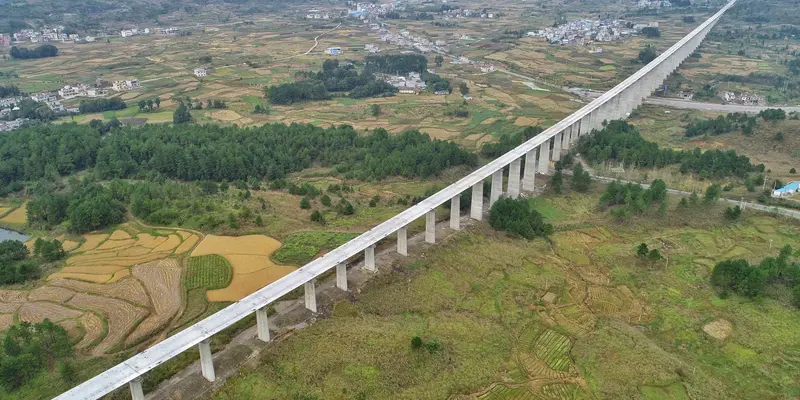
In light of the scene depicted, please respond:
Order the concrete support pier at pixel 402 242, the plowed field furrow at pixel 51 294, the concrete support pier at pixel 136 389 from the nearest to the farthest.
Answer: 1. the concrete support pier at pixel 136 389
2. the plowed field furrow at pixel 51 294
3. the concrete support pier at pixel 402 242

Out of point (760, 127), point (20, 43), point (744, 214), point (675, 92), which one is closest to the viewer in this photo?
point (744, 214)

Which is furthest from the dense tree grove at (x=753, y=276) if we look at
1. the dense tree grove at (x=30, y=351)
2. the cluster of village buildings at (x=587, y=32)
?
the cluster of village buildings at (x=587, y=32)

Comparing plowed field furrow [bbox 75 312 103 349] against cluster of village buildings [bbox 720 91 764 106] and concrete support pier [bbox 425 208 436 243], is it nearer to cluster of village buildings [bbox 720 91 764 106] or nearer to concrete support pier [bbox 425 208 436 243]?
concrete support pier [bbox 425 208 436 243]

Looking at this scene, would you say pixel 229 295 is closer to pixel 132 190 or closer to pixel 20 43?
pixel 132 190

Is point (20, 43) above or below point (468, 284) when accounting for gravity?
above

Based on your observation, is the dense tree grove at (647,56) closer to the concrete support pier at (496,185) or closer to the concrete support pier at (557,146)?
the concrete support pier at (557,146)

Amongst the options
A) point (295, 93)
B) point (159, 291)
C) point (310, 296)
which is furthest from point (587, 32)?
point (159, 291)

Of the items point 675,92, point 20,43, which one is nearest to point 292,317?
point 675,92
